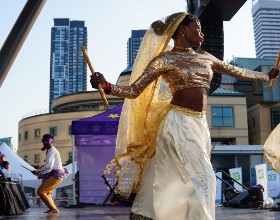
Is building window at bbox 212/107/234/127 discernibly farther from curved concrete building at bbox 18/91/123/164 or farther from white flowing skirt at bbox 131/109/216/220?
white flowing skirt at bbox 131/109/216/220

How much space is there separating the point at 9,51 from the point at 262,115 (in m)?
40.4

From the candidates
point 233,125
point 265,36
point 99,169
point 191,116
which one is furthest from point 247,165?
point 265,36

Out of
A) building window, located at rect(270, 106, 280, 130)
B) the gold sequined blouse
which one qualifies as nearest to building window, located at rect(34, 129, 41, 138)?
building window, located at rect(270, 106, 280, 130)

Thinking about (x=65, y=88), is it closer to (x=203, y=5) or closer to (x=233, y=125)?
(x=233, y=125)

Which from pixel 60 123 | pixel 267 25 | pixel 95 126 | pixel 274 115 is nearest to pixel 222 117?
pixel 274 115

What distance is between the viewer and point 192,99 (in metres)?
3.74

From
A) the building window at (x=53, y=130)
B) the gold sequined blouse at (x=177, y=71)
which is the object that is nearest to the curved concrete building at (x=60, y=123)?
the building window at (x=53, y=130)

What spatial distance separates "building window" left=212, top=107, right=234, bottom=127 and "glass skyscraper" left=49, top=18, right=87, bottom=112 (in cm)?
8995

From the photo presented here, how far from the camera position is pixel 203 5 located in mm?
6402

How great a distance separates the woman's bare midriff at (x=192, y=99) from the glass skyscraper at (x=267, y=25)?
170745 mm

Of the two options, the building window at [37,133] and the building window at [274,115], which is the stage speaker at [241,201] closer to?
the building window at [274,115]

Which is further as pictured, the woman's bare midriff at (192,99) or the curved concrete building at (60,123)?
the curved concrete building at (60,123)

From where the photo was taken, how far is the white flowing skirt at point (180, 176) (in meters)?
3.32

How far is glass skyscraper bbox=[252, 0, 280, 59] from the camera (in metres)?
167
